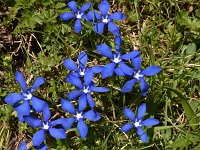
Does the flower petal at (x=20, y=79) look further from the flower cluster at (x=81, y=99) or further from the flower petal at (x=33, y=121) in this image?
the flower petal at (x=33, y=121)

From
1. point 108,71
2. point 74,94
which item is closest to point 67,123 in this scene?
point 74,94

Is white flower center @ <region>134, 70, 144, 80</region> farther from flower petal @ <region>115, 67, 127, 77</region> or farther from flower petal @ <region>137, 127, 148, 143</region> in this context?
flower petal @ <region>137, 127, 148, 143</region>

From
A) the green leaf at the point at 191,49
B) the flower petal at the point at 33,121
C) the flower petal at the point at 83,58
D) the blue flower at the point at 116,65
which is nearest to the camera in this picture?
the flower petal at the point at 33,121

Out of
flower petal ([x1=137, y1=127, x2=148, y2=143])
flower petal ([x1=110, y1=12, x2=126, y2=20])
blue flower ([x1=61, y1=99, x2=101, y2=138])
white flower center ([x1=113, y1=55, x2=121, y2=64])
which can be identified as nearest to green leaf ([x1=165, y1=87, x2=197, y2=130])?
flower petal ([x1=137, y1=127, x2=148, y2=143])

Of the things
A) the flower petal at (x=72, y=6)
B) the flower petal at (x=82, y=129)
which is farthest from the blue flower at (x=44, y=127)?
the flower petal at (x=72, y=6)

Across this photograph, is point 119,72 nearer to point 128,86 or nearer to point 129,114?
point 128,86

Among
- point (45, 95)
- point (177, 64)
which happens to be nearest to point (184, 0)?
point (177, 64)

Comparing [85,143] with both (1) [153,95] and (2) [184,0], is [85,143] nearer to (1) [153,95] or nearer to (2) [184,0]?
(1) [153,95]
